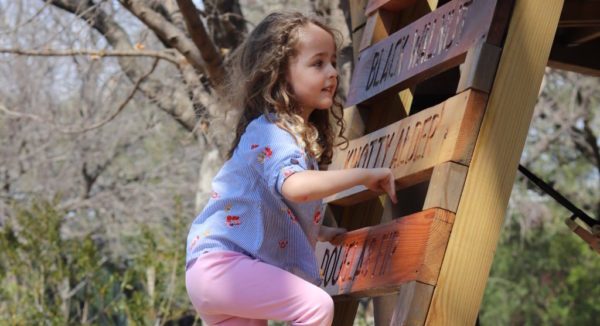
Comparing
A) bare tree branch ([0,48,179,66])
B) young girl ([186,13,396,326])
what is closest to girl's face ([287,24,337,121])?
young girl ([186,13,396,326])

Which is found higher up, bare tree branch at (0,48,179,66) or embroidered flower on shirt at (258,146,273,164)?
bare tree branch at (0,48,179,66)

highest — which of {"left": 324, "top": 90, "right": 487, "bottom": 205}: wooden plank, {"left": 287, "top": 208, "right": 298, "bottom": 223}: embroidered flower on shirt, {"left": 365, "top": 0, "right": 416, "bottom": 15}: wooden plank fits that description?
{"left": 365, "top": 0, "right": 416, "bottom": 15}: wooden plank

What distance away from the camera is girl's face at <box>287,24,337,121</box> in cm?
263

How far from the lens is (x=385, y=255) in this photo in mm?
2428

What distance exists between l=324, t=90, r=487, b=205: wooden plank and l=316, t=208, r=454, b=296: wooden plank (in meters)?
0.13

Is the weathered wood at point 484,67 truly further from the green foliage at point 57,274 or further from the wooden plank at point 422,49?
the green foliage at point 57,274

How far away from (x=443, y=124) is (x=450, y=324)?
517 millimetres

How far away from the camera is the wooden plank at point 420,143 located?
7.35 feet

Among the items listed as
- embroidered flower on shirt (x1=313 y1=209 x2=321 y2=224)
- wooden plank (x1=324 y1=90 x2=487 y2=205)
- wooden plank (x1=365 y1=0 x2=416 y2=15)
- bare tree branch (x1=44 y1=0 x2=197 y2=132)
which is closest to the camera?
wooden plank (x1=324 y1=90 x2=487 y2=205)

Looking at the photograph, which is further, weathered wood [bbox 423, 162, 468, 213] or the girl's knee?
the girl's knee

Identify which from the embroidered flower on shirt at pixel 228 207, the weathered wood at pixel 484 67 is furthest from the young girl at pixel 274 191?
the weathered wood at pixel 484 67

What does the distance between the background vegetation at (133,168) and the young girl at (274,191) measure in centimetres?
305

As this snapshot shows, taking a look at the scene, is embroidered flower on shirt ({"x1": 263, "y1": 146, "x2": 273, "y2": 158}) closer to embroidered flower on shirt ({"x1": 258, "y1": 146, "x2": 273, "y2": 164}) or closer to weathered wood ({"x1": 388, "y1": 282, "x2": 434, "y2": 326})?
embroidered flower on shirt ({"x1": 258, "y1": 146, "x2": 273, "y2": 164})

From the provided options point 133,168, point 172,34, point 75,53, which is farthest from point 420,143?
point 133,168
